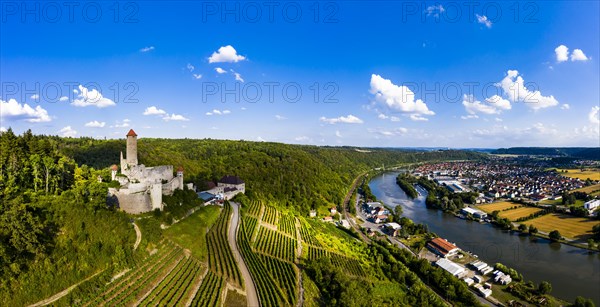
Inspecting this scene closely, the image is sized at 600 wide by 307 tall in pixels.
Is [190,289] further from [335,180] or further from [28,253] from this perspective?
[335,180]

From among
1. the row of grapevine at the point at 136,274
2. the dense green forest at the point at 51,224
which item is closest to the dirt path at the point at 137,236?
the dense green forest at the point at 51,224

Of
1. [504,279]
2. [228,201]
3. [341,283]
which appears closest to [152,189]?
[228,201]

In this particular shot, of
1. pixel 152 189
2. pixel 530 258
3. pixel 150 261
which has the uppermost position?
pixel 152 189

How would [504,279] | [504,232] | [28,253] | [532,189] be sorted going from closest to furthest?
[28,253], [504,279], [504,232], [532,189]

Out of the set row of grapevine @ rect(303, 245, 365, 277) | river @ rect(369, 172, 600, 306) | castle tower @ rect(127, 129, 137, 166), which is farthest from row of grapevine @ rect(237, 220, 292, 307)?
river @ rect(369, 172, 600, 306)

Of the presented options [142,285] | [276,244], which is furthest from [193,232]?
[276,244]

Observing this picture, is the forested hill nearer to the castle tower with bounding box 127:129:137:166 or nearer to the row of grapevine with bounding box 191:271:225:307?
the castle tower with bounding box 127:129:137:166

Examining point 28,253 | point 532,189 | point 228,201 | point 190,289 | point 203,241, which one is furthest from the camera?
point 532,189
